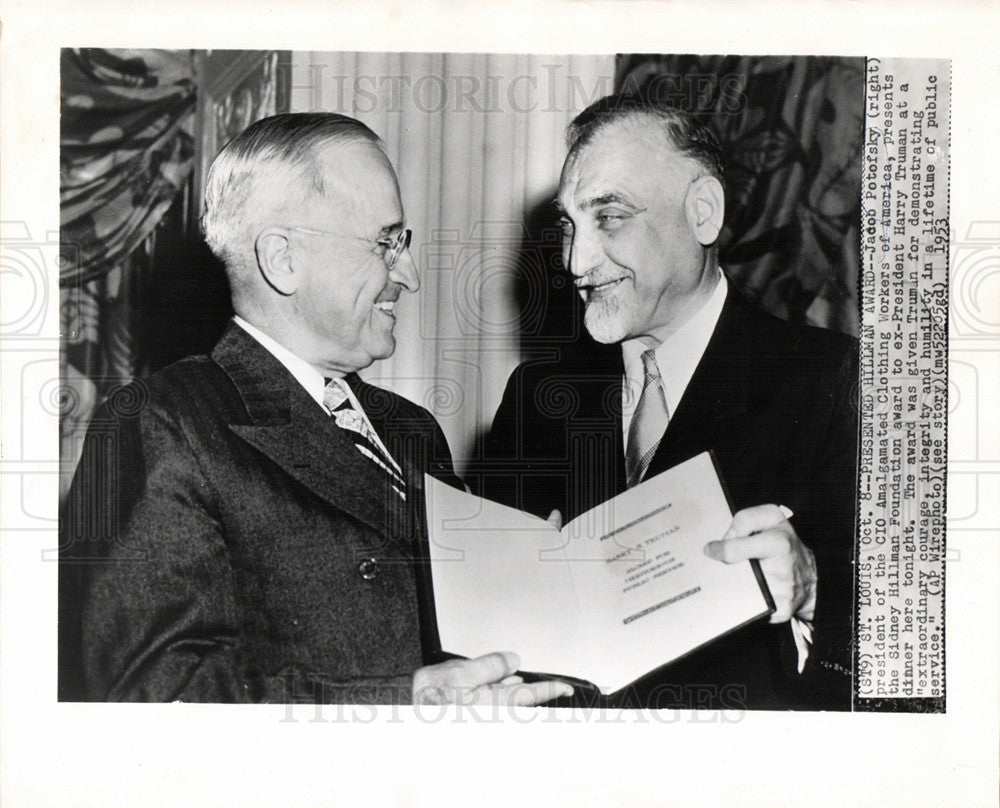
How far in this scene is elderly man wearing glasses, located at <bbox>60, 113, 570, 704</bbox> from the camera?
192cm

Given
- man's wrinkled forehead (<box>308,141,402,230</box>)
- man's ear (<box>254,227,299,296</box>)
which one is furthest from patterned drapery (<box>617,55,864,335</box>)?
man's ear (<box>254,227,299,296</box>)

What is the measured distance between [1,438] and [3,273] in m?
0.37

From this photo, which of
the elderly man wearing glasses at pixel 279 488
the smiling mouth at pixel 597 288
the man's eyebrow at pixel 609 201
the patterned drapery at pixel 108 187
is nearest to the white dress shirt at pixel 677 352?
the smiling mouth at pixel 597 288

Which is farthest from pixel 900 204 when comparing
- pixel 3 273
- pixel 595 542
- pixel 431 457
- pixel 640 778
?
pixel 3 273

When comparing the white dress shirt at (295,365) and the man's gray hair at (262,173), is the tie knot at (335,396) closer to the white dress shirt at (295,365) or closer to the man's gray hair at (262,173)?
the white dress shirt at (295,365)

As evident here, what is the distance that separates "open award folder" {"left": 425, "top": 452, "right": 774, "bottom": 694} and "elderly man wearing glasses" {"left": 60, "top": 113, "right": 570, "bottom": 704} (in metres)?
0.06

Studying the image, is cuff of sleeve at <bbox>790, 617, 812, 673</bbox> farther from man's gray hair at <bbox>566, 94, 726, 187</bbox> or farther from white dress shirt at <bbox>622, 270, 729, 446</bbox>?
man's gray hair at <bbox>566, 94, 726, 187</bbox>

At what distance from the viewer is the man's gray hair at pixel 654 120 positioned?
79.6 inches

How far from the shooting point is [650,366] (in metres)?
2.04

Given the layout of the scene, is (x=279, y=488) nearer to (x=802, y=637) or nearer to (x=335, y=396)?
(x=335, y=396)

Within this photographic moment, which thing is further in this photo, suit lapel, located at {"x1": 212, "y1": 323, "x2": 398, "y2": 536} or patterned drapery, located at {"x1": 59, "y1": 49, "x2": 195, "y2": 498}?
patterned drapery, located at {"x1": 59, "y1": 49, "x2": 195, "y2": 498}

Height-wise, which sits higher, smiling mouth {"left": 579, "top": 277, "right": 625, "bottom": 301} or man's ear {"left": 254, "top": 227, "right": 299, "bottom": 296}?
man's ear {"left": 254, "top": 227, "right": 299, "bottom": 296}

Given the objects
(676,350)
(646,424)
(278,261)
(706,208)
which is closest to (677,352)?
(676,350)

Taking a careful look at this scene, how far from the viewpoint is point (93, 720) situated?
2000mm
